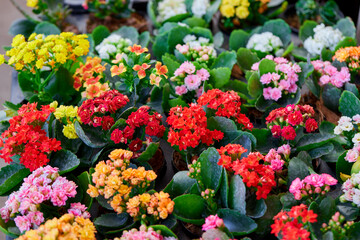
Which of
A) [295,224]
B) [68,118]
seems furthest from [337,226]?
Answer: [68,118]

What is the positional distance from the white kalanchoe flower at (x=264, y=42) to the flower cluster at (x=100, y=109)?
866 millimetres

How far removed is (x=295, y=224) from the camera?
Result: 46.5 inches

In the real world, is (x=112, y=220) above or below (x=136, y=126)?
below

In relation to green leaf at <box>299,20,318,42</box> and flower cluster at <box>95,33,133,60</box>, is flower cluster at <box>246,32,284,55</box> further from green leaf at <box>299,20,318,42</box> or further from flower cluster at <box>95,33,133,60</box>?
flower cluster at <box>95,33,133,60</box>

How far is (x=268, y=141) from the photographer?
1.65 m

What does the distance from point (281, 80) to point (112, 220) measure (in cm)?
91

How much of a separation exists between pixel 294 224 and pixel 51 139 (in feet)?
2.98

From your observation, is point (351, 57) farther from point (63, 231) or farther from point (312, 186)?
point (63, 231)

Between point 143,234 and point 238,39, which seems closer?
point 143,234

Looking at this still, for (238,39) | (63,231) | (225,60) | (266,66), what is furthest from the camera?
(238,39)

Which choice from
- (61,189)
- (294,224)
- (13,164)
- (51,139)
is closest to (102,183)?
(61,189)

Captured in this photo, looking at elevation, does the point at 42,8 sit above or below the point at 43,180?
above

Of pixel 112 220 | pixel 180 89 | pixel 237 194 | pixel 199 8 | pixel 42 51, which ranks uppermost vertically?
pixel 42 51

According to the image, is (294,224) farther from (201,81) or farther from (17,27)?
(17,27)
